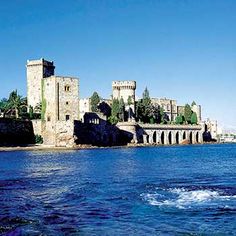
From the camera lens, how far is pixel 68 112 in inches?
2800

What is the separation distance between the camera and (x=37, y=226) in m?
13.3

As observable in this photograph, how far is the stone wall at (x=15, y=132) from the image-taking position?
68.4m

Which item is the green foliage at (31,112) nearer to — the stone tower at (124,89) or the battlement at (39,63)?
the battlement at (39,63)

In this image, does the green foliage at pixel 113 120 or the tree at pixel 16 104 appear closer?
the tree at pixel 16 104

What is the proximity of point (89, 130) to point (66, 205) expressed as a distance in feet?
196

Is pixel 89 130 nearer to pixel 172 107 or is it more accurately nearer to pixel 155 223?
pixel 172 107

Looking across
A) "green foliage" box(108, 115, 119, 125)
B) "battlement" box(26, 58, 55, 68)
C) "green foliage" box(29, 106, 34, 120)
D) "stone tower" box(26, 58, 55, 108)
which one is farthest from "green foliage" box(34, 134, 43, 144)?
"green foliage" box(108, 115, 119, 125)

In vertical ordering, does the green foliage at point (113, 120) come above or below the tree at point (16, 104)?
below

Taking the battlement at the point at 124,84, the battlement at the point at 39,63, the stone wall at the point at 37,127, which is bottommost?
the stone wall at the point at 37,127

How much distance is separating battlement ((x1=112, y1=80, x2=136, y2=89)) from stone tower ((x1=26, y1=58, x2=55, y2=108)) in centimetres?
2431

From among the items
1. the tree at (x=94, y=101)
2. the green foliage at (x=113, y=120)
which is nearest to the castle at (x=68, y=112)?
the green foliage at (x=113, y=120)

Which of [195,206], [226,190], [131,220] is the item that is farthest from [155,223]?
[226,190]

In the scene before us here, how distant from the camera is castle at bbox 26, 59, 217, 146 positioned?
232 ft

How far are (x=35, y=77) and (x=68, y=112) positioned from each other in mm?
13013
